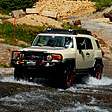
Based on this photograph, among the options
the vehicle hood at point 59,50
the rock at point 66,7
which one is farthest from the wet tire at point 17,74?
the rock at point 66,7

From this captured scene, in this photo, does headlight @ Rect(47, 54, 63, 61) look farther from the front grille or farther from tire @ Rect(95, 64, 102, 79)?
tire @ Rect(95, 64, 102, 79)

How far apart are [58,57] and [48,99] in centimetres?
216

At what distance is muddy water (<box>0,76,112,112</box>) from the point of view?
7934 millimetres

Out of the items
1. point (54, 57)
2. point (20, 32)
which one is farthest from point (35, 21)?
point (54, 57)

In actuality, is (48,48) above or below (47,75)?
above

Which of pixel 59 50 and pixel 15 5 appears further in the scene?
pixel 15 5

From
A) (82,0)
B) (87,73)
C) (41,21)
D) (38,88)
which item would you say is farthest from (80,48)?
(82,0)

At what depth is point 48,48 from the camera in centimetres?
1177

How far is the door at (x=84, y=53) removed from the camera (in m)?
12.2

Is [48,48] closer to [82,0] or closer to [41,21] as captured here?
[41,21]

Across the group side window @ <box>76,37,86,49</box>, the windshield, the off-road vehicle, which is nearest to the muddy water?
the off-road vehicle

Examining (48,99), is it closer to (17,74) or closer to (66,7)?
(17,74)

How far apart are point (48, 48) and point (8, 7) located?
130ft

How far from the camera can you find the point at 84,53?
41.3 ft
